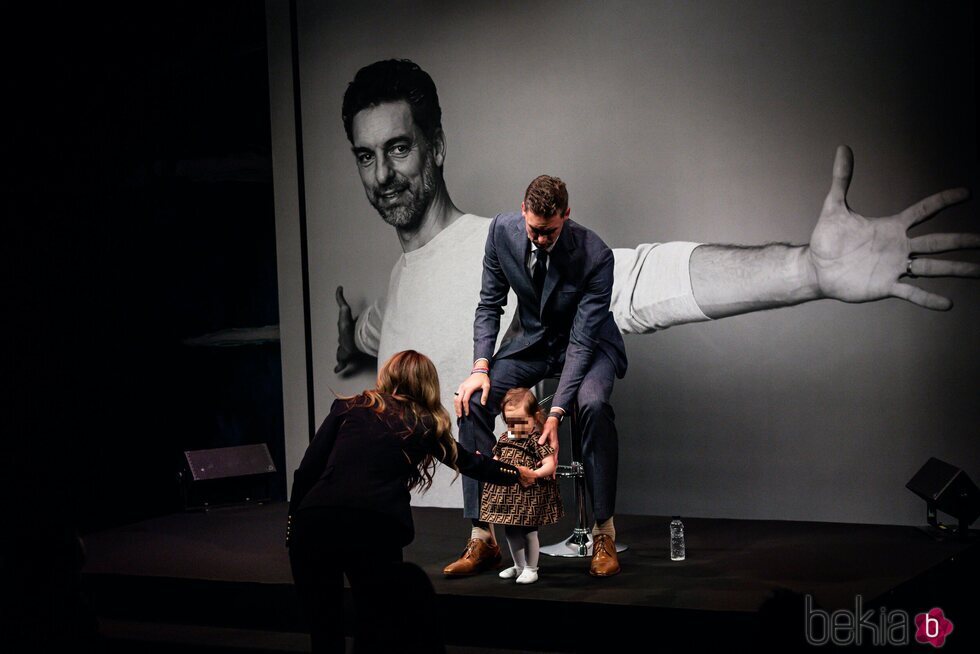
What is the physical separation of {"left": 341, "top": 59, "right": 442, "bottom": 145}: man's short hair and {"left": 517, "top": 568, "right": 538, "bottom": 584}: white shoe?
2.85 metres

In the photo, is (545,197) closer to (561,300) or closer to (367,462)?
(561,300)

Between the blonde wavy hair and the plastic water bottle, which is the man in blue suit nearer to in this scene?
the plastic water bottle

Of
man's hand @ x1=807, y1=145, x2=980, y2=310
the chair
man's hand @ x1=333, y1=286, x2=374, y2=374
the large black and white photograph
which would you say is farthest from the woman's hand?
man's hand @ x1=333, y1=286, x2=374, y2=374

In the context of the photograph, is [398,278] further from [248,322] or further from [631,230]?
[631,230]

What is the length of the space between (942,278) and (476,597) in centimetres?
253

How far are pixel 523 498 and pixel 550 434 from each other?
25cm

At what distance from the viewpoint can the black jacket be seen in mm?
3178

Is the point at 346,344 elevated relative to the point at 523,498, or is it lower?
elevated

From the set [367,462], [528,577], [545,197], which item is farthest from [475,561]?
[545,197]

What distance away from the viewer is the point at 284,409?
6.32 meters

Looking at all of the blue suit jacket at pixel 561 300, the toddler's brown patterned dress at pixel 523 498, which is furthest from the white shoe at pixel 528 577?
the blue suit jacket at pixel 561 300

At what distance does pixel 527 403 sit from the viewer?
3.94 m

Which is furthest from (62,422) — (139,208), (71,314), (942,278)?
(942,278)

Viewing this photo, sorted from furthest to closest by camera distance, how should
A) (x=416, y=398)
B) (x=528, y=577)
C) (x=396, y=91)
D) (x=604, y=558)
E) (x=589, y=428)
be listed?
(x=396, y=91) < (x=589, y=428) < (x=604, y=558) < (x=528, y=577) < (x=416, y=398)
